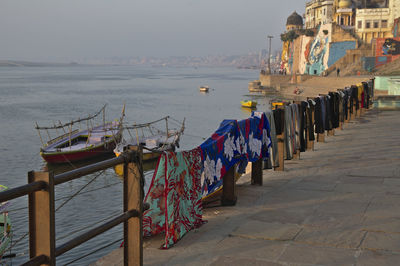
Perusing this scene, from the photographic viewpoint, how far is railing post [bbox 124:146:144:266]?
459 centimetres

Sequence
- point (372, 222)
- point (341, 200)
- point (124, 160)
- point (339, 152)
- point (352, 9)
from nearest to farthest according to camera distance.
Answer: point (124, 160)
point (372, 222)
point (341, 200)
point (339, 152)
point (352, 9)

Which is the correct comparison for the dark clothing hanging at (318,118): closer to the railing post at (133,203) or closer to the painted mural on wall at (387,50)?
the railing post at (133,203)

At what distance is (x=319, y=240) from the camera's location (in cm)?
570

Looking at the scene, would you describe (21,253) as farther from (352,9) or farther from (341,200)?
(352,9)

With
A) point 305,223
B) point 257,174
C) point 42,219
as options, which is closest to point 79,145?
point 257,174

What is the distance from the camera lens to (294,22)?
110m

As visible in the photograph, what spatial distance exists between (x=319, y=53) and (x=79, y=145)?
61886 mm

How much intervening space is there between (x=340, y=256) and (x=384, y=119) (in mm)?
15903

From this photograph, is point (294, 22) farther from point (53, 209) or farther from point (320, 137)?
point (53, 209)

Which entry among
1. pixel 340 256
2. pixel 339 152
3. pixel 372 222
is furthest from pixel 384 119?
pixel 340 256

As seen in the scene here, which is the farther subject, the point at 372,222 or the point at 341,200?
the point at 341,200

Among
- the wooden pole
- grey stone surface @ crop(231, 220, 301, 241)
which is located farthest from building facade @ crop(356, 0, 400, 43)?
grey stone surface @ crop(231, 220, 301, 241)

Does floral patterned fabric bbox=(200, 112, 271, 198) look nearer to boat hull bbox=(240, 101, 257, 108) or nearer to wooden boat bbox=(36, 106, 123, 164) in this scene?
wooden boat bbox=(36, 106, 123, 164)

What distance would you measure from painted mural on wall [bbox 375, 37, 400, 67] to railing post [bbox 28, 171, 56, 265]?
65.2 m
